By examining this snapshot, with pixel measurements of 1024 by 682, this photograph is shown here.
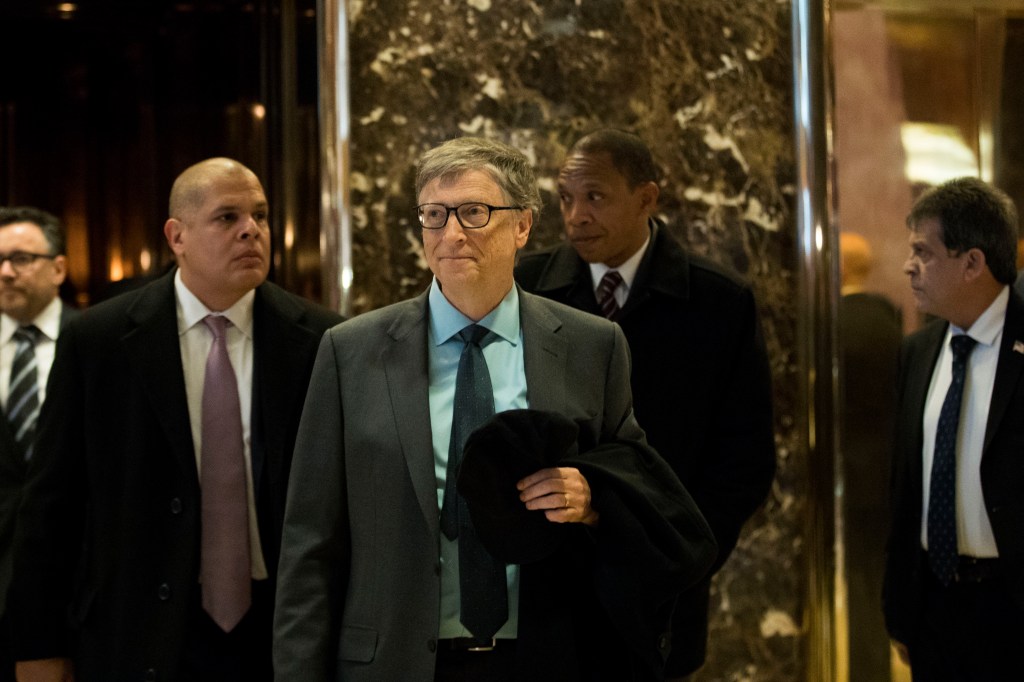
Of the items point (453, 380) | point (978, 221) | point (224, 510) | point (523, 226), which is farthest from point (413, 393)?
point (978, 221)

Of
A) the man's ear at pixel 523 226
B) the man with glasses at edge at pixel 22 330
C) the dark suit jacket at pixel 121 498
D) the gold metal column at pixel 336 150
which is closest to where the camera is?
the man's ear at pixel 523 226

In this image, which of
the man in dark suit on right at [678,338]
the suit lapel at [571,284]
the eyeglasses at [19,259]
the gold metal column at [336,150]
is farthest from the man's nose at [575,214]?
the eyeglasses at [19,259]

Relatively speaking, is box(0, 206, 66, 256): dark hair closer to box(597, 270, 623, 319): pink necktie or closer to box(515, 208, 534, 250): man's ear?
box(597, 270, 623, 319): pink necktie

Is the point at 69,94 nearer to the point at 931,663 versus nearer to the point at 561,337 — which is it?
the point at 561,337

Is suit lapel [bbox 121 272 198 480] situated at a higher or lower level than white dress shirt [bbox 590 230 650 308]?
lower

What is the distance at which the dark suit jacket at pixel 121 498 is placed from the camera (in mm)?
2877

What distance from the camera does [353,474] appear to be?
2.39 metres

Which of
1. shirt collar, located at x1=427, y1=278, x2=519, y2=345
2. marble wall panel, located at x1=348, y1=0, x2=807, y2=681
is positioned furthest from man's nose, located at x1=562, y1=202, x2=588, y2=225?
shirt collar, located at x1=427, y1=278, x2=519, y2=345

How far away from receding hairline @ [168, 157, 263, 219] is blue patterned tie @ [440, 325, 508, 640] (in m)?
1.07

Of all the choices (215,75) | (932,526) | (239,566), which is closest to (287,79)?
(215,75)

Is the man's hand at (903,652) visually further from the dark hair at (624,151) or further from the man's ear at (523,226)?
the man's ear at (523,226)

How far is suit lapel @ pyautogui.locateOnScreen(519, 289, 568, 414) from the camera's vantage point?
2.42 m

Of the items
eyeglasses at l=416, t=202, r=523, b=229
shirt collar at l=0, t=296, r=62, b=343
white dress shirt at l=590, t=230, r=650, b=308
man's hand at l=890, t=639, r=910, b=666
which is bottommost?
man's hand at l=890, t=639, r=910, b=666

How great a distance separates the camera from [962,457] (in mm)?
3555
